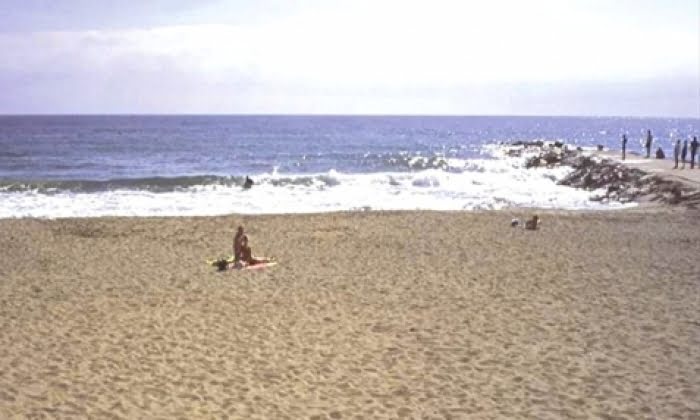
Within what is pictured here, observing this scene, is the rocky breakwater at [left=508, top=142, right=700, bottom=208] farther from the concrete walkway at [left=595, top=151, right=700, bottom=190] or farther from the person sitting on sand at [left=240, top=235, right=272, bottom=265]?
the person sitting on sand at [left=240, top=235, right=272, bottom=265]

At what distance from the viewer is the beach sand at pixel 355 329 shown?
7.21 meters

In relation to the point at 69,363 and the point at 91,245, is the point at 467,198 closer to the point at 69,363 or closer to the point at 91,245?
the point at 91,245

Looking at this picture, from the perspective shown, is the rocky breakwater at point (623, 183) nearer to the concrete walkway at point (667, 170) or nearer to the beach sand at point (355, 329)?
the concrete walkway at point (667, 170)

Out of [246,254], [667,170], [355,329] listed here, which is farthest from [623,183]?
[355,329]

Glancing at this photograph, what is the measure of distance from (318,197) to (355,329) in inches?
852

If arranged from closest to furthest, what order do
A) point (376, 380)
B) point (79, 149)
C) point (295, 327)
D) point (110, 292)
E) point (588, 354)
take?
1. point (376, 380)
2. point (588, 354)
3. point (295, 327)
4. point (110, 292)
5. point (79, 149)

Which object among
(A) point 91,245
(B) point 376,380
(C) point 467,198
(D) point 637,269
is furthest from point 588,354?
(C) point 467,198

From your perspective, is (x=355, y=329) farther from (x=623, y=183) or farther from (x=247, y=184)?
(x=247, y=184)

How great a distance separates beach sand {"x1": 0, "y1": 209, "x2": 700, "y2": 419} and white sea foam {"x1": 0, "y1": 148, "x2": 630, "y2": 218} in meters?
8.82

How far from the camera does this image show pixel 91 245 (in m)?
16.7

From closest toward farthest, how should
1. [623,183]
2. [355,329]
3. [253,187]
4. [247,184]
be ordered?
[355,329]
[623,183]
[247,184]
[253,187]

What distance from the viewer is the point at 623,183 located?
31719mm

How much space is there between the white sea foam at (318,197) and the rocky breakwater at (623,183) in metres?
0.99

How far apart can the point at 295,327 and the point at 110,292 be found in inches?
155
